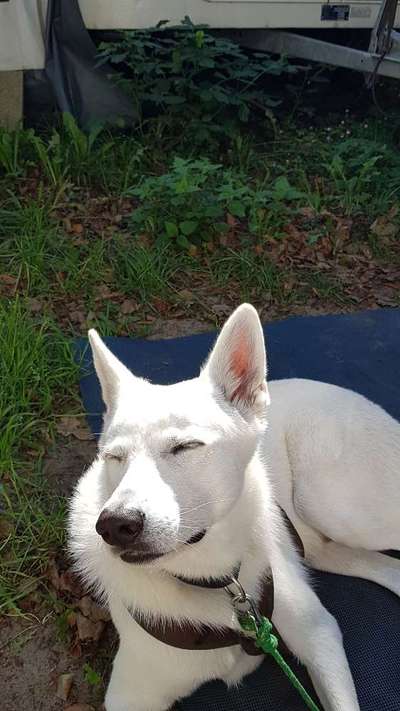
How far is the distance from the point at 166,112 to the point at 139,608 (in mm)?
4299

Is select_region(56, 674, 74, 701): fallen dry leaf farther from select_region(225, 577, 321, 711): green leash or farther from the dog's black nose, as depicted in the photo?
the dog's black nose

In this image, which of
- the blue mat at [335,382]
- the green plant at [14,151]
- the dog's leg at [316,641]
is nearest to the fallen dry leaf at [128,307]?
the blue mat at [335,382]

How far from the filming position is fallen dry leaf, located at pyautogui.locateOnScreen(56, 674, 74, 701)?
2188 mm

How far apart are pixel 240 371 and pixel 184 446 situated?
345mm

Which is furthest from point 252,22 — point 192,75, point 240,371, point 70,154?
point 240,371

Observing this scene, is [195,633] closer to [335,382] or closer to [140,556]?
[140,556]

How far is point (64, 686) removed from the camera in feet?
7.22

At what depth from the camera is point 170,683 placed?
182 cm

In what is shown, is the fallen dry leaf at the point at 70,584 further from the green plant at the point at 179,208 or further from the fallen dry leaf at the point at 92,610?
the green plant at the point at 179,208

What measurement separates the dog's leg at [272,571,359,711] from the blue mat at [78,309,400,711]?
6.5 inches

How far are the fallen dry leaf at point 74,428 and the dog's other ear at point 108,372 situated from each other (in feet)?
4.08

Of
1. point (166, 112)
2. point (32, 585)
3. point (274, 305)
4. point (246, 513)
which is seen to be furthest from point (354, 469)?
point (166, 112)

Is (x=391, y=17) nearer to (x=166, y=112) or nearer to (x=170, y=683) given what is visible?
(x=166, y=112)

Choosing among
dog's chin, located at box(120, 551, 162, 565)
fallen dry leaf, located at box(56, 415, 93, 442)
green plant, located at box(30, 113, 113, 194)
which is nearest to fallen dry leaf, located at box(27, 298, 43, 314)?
fallen dry leaf, located at box(56, 415, 93, 442)
